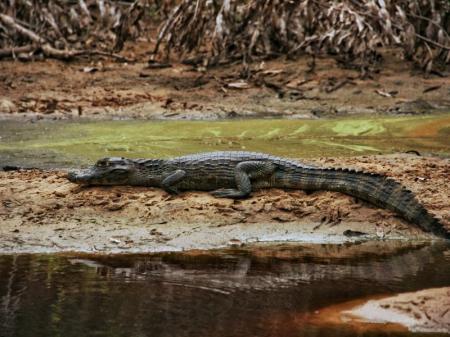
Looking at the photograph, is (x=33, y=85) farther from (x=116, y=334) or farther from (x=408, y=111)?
(x=116, y=334)

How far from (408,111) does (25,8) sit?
6693 mm

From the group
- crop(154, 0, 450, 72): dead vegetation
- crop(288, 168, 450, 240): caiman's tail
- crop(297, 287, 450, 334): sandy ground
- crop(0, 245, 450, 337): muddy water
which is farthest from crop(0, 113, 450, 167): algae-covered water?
crop(297, 287, 450, 334): sandy ground

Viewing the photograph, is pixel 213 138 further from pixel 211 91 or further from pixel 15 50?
pixel 15 50

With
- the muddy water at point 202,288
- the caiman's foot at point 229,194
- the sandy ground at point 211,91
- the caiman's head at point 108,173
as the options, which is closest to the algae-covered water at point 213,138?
the sandy ground at point 211,91

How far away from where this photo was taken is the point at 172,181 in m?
8.01

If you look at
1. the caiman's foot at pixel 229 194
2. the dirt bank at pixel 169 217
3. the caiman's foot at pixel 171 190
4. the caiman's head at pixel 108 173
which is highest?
the caiman's head at pixel 108 173

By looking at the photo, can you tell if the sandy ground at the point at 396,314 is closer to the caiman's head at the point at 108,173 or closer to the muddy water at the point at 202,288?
the muddy water at the point at 202,288

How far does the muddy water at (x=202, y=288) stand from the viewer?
5.20 metres

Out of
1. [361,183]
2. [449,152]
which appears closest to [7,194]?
[361,183]

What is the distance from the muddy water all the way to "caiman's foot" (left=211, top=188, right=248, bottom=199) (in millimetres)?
824

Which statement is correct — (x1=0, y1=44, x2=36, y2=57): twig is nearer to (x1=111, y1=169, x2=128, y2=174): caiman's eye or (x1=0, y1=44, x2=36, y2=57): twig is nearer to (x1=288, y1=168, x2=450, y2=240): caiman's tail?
(x1=111, y1=169, x2=128, y2=174): caiman's eye

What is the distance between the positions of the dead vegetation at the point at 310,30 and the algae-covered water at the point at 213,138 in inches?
111

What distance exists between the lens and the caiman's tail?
7504 millimetres

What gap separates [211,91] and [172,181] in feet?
18.7
